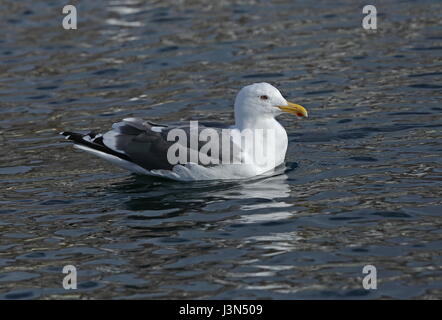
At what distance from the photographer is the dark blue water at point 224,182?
9711 mm

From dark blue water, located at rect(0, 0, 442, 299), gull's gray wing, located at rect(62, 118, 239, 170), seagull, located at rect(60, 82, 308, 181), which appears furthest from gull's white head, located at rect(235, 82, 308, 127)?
dark blue water, located at rect(0, 0, 442, 299)

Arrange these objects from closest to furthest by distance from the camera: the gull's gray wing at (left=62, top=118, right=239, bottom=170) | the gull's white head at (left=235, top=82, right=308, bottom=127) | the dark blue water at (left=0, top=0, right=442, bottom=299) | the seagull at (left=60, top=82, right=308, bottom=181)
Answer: the dark blue water at (left=0, top=0, right=442, bottom=299)
the seagull at (left=60, top=82, right=308, bottom=181)
the gull's gray wing at (left=62, top=118, right=239, bottom=170)
the gull's white head at (left=235, top=82, right=308, bottom=127)

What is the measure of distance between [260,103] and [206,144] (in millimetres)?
1039

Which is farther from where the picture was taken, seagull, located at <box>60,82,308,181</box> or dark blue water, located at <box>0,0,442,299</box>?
seagull, located at <box>60,82,308,181</box>

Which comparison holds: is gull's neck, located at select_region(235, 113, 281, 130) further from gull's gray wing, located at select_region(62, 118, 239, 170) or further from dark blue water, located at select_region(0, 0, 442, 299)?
dark blue water, located at select_region(0, 0, 442, 299)

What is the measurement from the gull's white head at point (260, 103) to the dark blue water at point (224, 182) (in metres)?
0.82

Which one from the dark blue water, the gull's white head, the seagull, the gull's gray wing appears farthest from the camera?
the gull's white head

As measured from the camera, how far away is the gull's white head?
1282 centimetres

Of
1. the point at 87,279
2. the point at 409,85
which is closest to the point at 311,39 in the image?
the point at 409,85

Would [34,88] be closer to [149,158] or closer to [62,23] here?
[62,23]

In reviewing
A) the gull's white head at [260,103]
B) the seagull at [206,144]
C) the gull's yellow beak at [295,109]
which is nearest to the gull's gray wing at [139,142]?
the seagull at [206,144]

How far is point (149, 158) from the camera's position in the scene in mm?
12656

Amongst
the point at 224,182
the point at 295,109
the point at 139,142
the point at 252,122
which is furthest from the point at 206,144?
the point at 295,109
